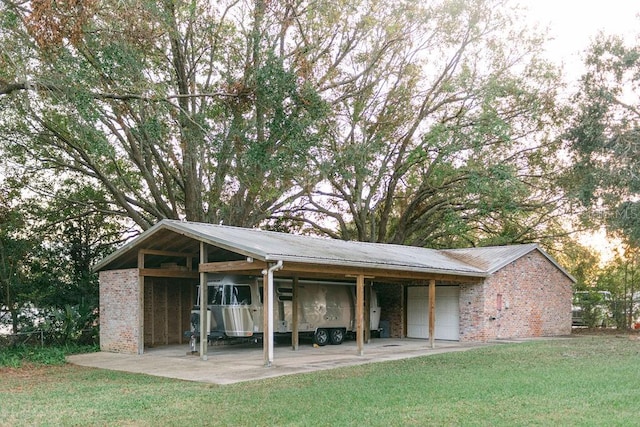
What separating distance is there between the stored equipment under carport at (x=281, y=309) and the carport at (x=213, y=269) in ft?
Answer: 1.90

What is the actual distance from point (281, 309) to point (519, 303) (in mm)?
8782

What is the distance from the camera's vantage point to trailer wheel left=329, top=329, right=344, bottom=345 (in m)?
20.6

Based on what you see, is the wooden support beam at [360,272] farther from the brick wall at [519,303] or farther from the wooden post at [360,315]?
the brick wall at [519,303]

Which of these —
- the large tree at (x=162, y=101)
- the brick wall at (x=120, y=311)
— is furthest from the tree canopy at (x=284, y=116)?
the brick wall at (x=120, y=311)

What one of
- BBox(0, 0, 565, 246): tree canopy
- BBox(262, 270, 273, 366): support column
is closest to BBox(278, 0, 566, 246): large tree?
BBox(0, 0, 565, 246): tree canopy

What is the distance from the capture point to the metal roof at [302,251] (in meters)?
14.9

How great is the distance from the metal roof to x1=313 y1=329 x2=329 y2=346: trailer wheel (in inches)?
111

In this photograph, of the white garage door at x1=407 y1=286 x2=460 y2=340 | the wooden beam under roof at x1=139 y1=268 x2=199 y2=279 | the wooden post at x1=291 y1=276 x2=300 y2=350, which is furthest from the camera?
the white garage door at x1=407 y1=286 x2=460 y2=340

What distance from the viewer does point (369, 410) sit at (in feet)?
29.6

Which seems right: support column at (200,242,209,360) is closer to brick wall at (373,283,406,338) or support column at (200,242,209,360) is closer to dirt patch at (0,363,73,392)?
dirt patch at (0,363,73,392)

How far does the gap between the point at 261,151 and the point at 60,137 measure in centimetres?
806

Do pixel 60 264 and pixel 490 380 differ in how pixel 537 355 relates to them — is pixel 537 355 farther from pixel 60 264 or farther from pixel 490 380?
pixel 60 264

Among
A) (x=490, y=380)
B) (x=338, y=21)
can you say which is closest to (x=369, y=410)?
(x=490, y=380)

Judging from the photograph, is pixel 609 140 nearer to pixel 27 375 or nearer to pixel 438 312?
pixel 438 312
